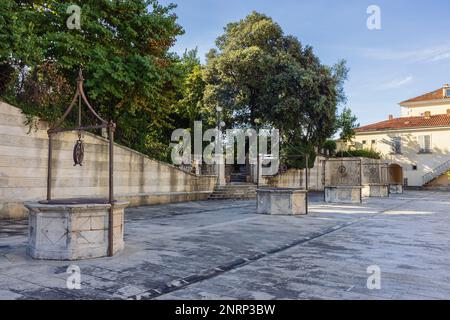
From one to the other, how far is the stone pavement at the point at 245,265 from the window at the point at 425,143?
34.8 meters

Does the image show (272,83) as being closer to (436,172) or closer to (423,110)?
(436,172)

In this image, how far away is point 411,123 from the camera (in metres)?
43.4

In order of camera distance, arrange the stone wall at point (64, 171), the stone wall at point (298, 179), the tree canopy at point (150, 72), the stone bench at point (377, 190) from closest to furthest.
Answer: the stone wall at point (64, 171) → the tree canopy at point (150, 72) → the stone bench at point (377, 190) → the stone wall at point (298, 179)

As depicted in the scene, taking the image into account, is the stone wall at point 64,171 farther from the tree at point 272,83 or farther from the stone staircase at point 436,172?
the stone staircase at point 436,172

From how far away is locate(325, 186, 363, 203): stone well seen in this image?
20844mm

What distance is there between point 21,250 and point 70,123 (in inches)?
319

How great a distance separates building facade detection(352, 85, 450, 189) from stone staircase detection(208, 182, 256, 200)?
2487cm

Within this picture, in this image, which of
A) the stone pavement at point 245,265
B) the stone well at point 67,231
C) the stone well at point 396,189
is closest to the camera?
the stone pavement at point 245,265

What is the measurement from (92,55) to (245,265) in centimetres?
1072

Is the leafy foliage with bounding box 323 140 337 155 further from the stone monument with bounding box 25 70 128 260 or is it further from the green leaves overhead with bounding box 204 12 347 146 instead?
the stone monument with bounding box 25 70 128 260

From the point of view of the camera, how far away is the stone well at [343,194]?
20844mm

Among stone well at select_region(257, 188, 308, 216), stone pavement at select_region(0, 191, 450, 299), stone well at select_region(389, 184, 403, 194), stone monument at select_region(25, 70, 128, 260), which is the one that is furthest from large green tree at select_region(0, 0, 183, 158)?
stone well at select_region(389, 184, 403, 194)

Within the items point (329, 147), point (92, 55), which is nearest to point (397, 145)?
point (329, 147)

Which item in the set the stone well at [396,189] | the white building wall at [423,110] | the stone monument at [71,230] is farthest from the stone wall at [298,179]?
the white building wall at [423,110]
